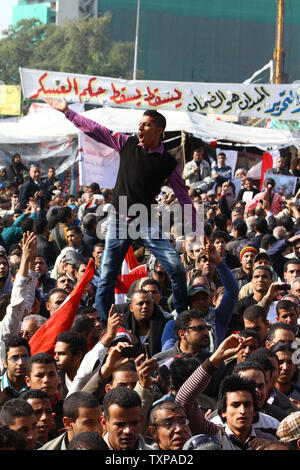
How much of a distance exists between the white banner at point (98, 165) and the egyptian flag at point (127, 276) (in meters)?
6.92

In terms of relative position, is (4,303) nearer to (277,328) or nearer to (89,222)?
(277,328)

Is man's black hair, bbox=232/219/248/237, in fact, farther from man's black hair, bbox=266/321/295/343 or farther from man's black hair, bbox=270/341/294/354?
man's black hair, bbox=270/341/294/354

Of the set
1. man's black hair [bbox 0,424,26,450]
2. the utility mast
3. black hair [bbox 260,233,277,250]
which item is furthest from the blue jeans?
the utility mast

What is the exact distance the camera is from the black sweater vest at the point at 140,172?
6.84 metres

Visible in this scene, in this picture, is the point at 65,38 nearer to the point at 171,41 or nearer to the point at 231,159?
the point at 171,41

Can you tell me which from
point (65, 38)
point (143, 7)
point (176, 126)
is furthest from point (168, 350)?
point (143, 7)

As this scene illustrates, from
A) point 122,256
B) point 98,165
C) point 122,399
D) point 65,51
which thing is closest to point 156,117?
point 122,256

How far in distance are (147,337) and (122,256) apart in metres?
0.67

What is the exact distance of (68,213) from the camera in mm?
11445

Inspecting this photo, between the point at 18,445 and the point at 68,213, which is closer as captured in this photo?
the point at 18,445

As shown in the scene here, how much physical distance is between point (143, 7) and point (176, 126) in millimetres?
92659

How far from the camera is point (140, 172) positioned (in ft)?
22.5

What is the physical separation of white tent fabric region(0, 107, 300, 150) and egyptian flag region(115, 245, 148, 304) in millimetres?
8334

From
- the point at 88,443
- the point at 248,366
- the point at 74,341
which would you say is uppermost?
Result: the point at 88,443
